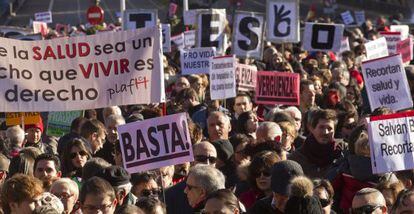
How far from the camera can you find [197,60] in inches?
847

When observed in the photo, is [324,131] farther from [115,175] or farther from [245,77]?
[245,77]

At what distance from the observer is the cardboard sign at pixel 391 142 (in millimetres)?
10492

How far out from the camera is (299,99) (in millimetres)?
16797

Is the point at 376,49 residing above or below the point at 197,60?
above

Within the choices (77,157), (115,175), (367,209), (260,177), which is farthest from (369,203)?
(77,157)

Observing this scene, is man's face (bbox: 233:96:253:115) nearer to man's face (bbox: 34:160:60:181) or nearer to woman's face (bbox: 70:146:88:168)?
woman's face (bbox: 70:146:88:168)

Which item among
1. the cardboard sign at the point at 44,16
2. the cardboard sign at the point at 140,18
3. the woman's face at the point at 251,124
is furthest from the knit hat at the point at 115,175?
the cardboard sign at the point at 44,16

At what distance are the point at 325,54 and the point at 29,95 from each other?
1323 centimetres

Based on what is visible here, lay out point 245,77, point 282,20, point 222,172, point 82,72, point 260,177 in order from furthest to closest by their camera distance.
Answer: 1. point 282,20
2. point 245,77
3. point 82,72
4. point 222,172
5. point 260,177

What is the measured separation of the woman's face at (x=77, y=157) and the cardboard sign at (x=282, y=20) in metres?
11.4

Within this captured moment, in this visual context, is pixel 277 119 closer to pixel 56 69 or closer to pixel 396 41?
pixel 56 69

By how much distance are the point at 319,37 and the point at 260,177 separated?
46.6ft

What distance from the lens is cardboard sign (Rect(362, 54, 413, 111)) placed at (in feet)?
49.2

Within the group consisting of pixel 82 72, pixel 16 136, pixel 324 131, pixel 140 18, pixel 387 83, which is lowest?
pixel 140 18
